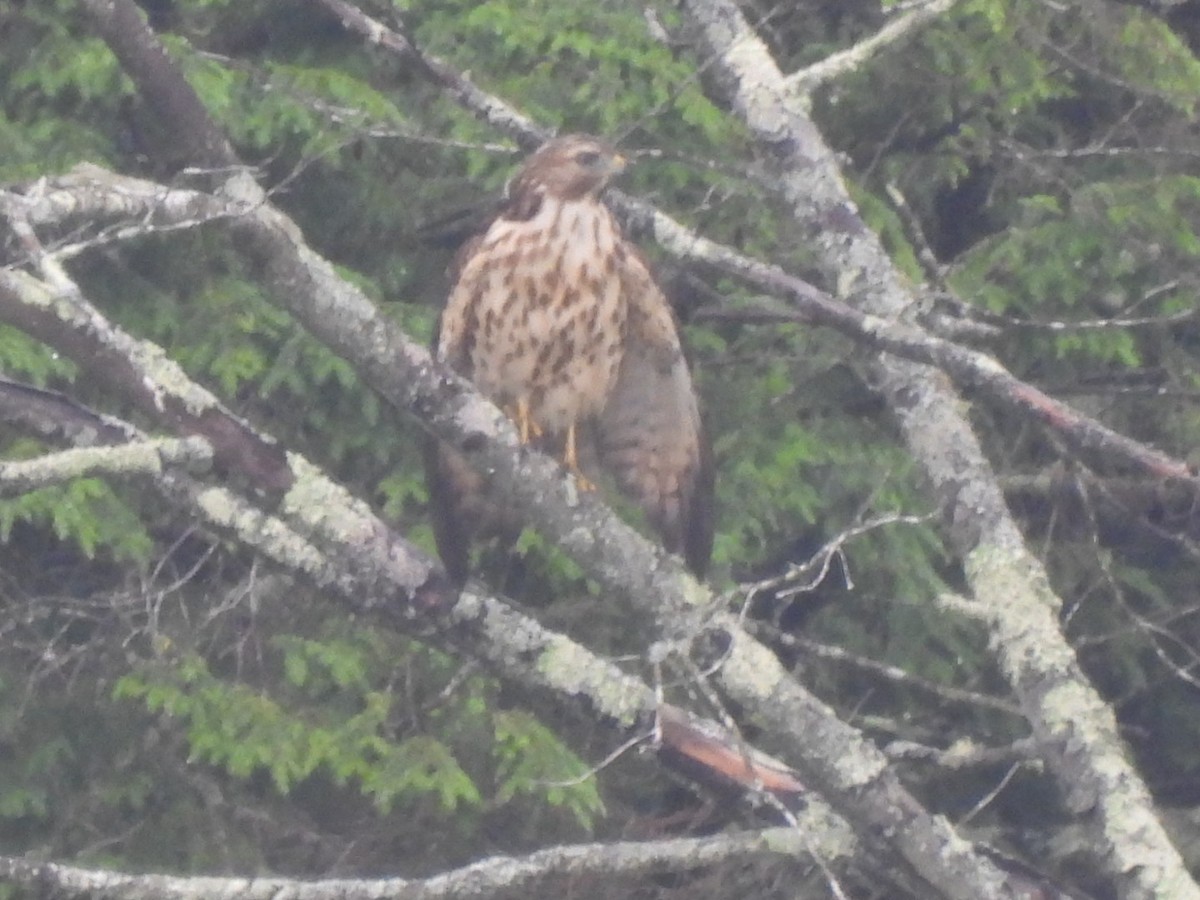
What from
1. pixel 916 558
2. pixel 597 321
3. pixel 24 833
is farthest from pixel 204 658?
pixel 916 558

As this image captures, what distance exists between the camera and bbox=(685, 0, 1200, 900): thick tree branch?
3.03m

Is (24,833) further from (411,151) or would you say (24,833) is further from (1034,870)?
(1034,870)

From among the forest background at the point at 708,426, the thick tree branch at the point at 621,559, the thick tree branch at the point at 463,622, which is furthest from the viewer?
the forest background at the point at 708,426

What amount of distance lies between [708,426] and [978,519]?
1.12 m

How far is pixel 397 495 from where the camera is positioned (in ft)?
14.7

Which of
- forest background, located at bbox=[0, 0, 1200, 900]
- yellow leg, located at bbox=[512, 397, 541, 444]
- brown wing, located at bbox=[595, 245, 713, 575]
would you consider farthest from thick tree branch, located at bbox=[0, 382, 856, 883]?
yellow leg, located at bbox=[512, 397, 541, 444]

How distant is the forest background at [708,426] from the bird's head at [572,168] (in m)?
0.06

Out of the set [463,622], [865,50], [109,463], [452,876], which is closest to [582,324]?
[865,50]

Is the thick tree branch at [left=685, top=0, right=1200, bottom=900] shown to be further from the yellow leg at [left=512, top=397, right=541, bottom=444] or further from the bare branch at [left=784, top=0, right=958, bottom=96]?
the yellow leg at [left=512, top=397, right=541, bottom=444]

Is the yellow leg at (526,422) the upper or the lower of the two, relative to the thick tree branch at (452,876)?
upper

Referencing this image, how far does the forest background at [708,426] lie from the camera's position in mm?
3580

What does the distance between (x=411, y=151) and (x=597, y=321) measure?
43.9 inches

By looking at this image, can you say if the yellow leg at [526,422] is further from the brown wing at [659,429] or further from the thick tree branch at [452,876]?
the thick tree branch at [452,876]

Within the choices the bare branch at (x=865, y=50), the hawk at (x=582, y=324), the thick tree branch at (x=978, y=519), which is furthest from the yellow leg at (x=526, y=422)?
the bare branch at (x=865, y=50)
